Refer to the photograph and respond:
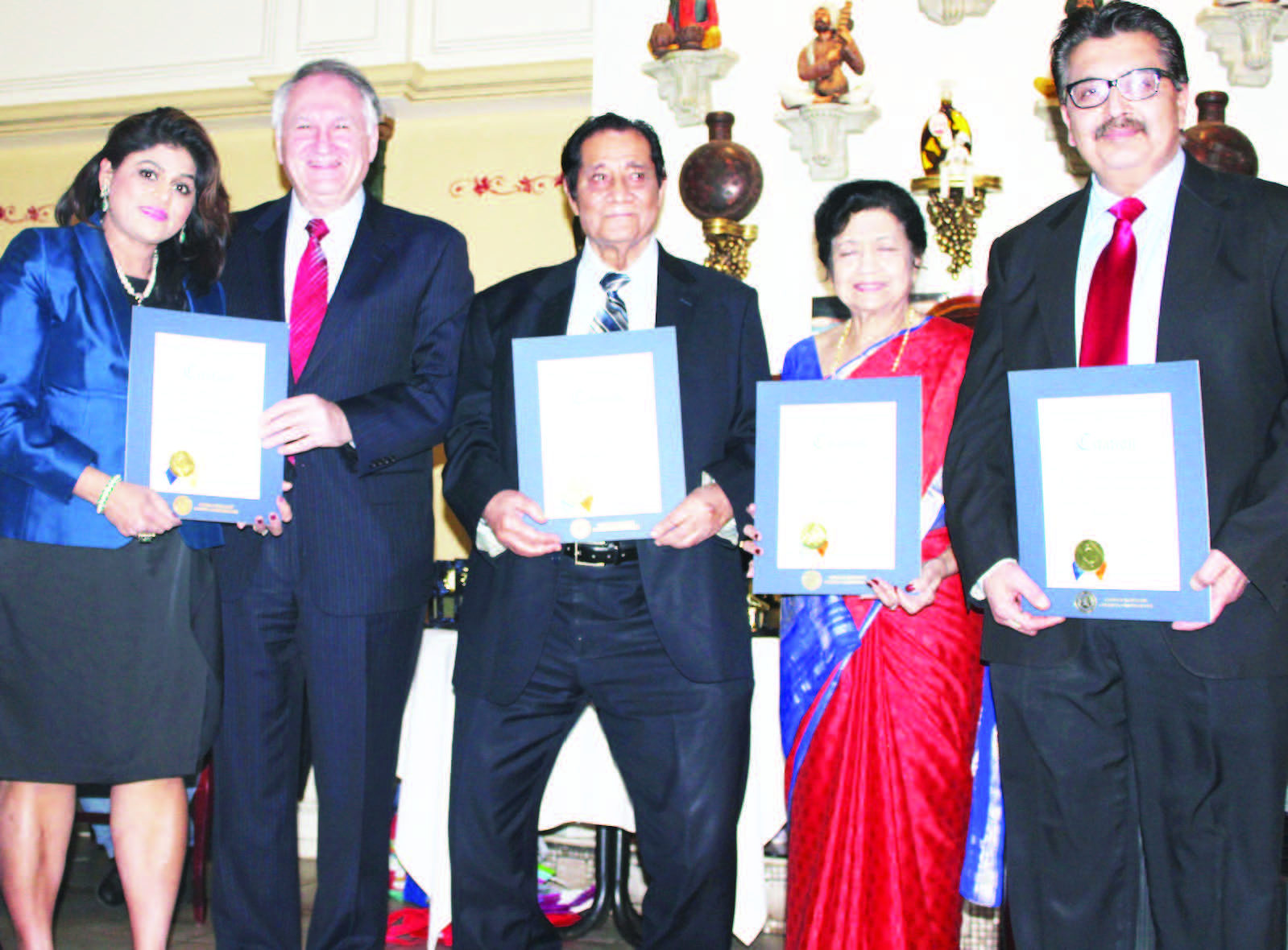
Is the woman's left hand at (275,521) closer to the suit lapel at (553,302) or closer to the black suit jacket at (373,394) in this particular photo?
the black suit jacket at (373,394)

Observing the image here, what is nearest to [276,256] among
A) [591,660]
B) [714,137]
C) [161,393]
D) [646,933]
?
[161,393]

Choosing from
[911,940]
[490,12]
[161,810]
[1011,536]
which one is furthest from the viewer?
[490,12]

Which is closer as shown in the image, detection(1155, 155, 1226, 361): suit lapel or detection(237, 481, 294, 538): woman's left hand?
detection(1155, 155, 1226, 361): suit lapel

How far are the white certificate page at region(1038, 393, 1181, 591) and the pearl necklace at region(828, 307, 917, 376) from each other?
1.53ft

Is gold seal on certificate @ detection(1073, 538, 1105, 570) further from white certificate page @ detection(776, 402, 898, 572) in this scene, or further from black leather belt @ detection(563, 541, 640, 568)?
black leather belt @ detection(563, 541, 640, 568)

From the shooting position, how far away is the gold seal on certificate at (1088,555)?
170 centimetres

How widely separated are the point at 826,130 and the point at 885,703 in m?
1.99

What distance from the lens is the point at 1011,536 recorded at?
1.87 meters

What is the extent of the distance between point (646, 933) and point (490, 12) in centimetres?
336

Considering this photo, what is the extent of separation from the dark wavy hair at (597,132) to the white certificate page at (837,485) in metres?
0.57

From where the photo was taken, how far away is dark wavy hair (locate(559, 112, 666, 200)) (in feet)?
7.35

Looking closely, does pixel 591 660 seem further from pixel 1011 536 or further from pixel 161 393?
pixel 161 393

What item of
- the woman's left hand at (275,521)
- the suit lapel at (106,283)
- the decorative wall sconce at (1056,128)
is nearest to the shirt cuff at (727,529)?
the woman's left hand at (275,521)

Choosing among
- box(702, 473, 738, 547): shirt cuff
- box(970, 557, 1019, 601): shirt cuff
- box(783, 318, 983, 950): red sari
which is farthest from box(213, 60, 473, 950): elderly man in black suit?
box(970, 557, 1019, 601): shirt cuff
